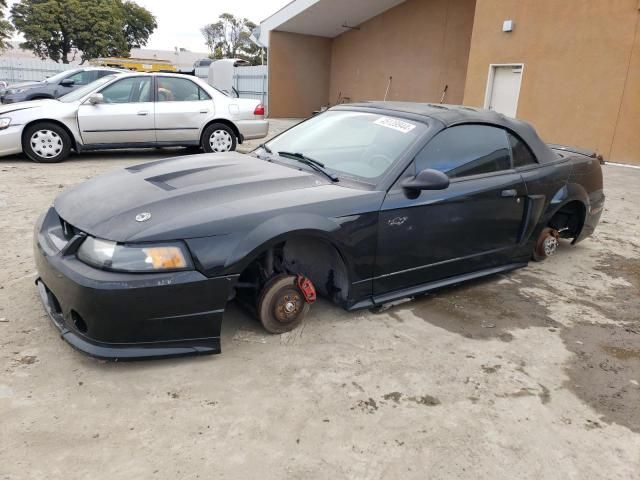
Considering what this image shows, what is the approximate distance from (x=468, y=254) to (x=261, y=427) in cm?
213

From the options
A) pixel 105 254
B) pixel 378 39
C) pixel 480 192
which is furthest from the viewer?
pixel 378 39

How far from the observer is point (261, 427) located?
2.23 m

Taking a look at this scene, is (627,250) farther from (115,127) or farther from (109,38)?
(109,38)

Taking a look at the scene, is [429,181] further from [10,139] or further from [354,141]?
[10,139]

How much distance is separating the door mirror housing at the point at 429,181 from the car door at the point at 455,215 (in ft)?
0.29

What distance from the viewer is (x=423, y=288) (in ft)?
11.4

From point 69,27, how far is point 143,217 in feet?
177

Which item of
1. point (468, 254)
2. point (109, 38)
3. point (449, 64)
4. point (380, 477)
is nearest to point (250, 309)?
point (380, 477)

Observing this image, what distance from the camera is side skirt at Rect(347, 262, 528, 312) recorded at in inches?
126

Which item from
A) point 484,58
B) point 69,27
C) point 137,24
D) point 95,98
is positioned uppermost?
point 137,24

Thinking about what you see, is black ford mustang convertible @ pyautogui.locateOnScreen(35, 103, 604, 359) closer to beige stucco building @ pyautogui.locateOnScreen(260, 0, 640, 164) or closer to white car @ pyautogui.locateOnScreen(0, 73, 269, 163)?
white car @ pyautogui.locateOnScreen(0, 73, 269, 163)

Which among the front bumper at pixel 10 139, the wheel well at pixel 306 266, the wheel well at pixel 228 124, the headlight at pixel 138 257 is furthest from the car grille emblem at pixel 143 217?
the wheel well at pixel 228 124

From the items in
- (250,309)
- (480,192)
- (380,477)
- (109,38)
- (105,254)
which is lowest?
(380,477)

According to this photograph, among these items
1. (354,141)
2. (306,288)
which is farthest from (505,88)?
(306,288)
